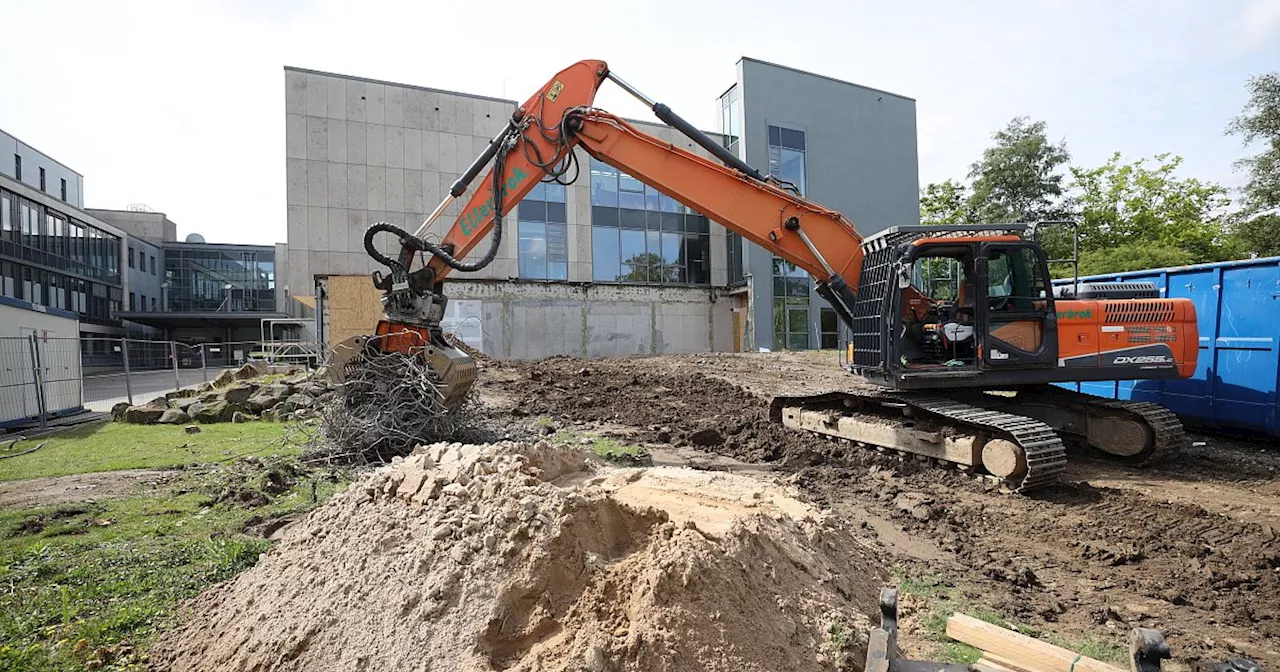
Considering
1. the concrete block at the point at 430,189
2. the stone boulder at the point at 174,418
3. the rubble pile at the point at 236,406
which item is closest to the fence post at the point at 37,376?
the rubble pile at the point at 236,406

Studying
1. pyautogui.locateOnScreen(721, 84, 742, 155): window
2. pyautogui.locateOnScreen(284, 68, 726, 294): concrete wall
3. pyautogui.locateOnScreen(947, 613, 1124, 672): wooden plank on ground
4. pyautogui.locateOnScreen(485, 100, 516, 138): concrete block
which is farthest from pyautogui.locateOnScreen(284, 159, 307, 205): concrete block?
pyautogui.locateOnScreen(947, 613, 1124, 672): wooden plank on ground

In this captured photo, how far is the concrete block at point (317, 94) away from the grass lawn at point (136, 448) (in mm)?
17121

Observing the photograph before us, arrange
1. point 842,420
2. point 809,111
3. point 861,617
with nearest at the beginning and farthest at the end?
1. point 861,617
2. point 842,420
3. point 809,111

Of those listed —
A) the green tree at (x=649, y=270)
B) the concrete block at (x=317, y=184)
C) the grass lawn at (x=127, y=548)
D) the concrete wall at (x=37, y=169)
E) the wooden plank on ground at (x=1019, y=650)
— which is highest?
the concrete wall at (x=37, y=169)

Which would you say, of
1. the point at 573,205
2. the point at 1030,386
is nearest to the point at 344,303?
the point at 573,205

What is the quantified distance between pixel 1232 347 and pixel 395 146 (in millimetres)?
25869

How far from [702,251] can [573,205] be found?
21.2 feet

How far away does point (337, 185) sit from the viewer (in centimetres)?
2469

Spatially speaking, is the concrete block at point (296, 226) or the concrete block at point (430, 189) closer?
the concrete block at point (296, 226)

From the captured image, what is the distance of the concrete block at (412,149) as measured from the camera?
2591 centimetres

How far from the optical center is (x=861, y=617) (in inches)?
126

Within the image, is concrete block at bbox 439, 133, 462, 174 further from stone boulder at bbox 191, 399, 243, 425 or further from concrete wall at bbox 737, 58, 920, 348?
stone boulder at bbox 191, 399, 243, 425

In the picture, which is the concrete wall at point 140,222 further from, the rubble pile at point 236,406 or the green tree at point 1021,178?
the green tree at point 1021,178

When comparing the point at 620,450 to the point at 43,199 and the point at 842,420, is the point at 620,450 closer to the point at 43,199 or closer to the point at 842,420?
the point at 842,420
